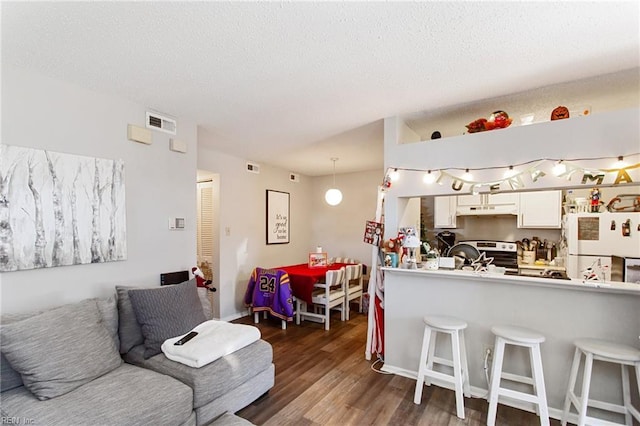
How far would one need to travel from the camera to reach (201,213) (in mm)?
4641

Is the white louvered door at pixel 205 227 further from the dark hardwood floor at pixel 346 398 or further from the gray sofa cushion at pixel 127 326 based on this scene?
the gray sofa cushion at pixel 127 326

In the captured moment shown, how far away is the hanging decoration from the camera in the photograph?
2.12 metres

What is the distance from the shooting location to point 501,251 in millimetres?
4109

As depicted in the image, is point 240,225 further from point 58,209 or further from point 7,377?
point 7,377

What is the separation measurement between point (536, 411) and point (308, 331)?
250 cm

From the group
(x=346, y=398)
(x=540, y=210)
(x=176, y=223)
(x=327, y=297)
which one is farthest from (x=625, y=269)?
(x=176, y=223)

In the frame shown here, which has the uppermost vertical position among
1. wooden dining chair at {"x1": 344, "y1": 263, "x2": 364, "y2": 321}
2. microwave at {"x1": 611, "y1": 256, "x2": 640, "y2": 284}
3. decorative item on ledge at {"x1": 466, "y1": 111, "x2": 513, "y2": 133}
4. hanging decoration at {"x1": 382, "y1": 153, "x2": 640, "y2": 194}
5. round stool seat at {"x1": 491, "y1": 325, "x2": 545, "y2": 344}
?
decorative item on ledge at {"x1": 466, "y1": 111, "x2": 513, "y2": 133}

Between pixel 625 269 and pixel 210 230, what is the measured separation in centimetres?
485

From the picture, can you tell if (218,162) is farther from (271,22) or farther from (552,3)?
(552,3)

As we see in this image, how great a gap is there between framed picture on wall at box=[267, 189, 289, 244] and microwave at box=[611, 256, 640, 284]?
4.33m

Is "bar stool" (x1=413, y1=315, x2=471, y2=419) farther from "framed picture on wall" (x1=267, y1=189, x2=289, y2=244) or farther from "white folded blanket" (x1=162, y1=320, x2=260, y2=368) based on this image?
"framed picture on wall" (x1=267, y1=189, x2=289, y2=244)

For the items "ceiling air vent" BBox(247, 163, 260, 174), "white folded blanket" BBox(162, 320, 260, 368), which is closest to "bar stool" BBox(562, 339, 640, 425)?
"white folded blanket" BBox(162, 320, 260, 368)

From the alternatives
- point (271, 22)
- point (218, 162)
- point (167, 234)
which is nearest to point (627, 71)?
point (271, 22)

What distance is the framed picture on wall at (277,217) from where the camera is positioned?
16.9 ft
